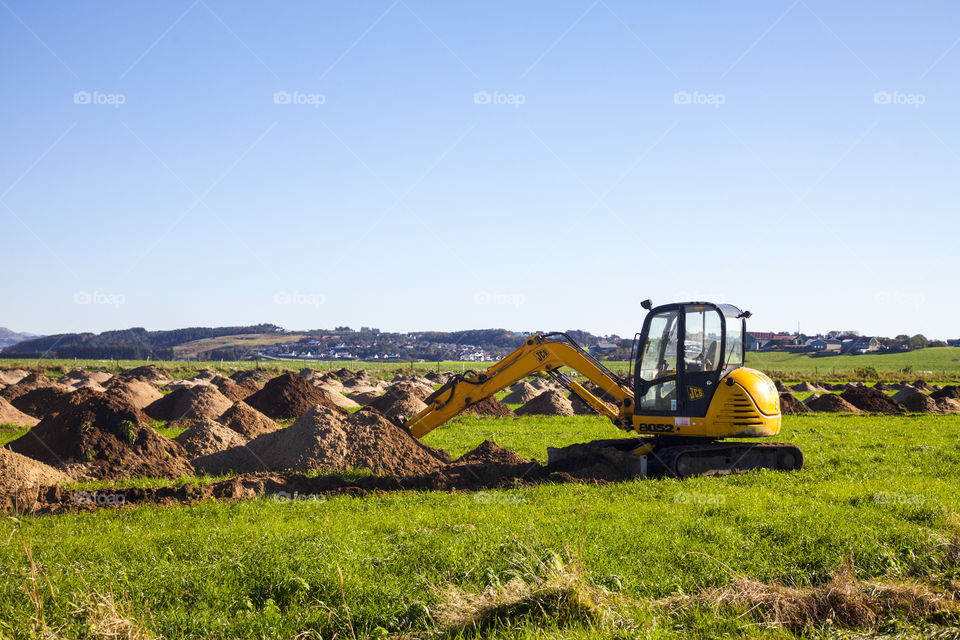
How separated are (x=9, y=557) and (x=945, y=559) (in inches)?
408

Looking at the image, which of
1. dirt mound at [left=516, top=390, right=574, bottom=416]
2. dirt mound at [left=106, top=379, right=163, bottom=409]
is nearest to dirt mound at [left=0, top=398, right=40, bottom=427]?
dirt mound at [left=106, top=379, right=163, bottom=409]

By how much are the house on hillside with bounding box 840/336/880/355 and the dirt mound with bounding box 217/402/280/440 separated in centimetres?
12363

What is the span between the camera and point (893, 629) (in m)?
6.18

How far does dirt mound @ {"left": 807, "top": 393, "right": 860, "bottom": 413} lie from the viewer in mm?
34406

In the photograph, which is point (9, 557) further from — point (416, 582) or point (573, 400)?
point (573, 400)

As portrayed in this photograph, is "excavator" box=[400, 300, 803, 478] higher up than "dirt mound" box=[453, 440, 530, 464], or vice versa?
"excavator" box=[400, 300, 803, 478]

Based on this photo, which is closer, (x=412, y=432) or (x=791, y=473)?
(x=791, y=473)

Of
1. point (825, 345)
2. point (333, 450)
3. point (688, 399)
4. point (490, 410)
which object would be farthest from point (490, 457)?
point (825, 345)

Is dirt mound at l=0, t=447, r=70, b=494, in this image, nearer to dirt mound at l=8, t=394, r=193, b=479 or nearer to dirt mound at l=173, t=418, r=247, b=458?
dirt mound at l=8, t=394, r=193, b=479

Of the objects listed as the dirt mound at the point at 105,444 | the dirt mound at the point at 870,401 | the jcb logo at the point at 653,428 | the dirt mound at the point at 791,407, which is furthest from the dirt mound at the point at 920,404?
the dirt mound at the point at 105,444

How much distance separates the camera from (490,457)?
16.9m

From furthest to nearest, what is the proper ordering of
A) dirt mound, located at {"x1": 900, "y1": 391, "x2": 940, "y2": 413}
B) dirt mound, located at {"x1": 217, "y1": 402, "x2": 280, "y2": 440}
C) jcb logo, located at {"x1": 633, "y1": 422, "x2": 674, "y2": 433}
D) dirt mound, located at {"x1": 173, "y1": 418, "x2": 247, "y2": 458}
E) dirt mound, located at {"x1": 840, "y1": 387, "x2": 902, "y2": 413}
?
1. dirt mound, located at {"x1": 840, "y1": 387, "x2": 902, "y2": 413}
2. dirt mound, located at {"x1": 900, "y1": 391, "x2": 940, "y2": 413}
3. dirt mound, located at {"x1": 217, "y1": 402, "x2": 280, "y2": 440}
4. dirt mound, located at {"x1": 173, "y1": 418, "x2": 247, "y2": 458}
5. jcb logo, located at {"x1": 633, "y1": 422, "x2": 674, "y2": 433}

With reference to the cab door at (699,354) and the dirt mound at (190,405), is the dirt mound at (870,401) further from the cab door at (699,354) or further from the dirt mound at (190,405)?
the dirt mound at (190,405)

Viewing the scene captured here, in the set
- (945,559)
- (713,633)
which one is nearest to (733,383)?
(945,559)
